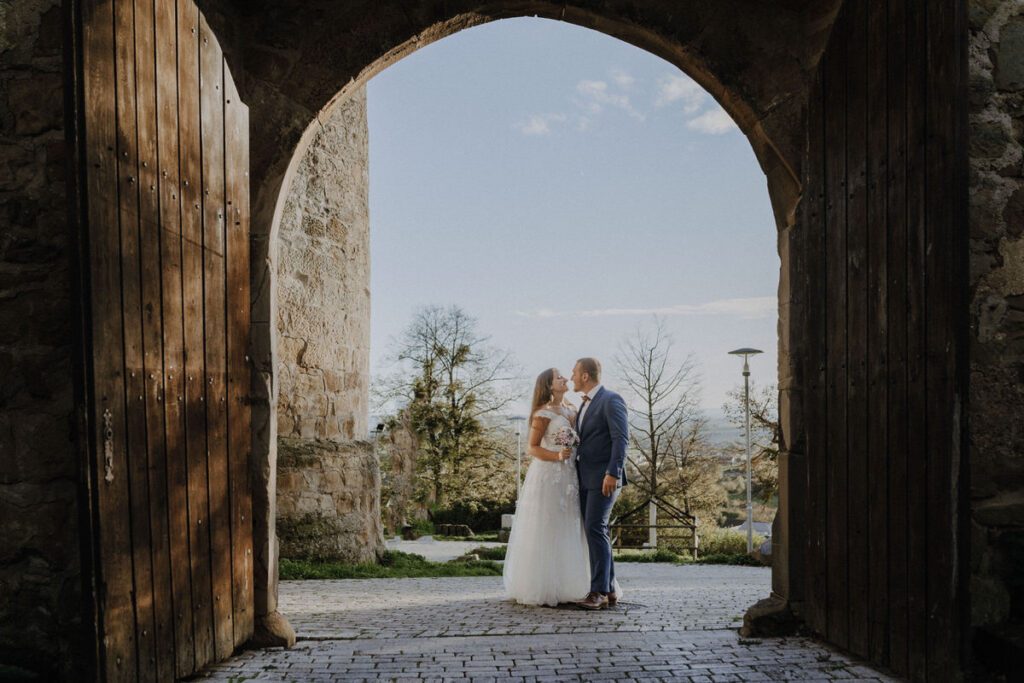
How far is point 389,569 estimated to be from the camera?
298 inches

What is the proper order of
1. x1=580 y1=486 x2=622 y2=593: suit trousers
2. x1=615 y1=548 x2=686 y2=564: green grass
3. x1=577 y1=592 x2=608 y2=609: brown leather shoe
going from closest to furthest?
1. x1=577 y1=592 x2=608 y2=609: brown leather shoe
2. x1=580 y1=486 x2=622 y2=593: suit trousers
3. x1=615 y1=548 x2=686 y2=564: green grass

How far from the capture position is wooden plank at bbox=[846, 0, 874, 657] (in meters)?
3.26

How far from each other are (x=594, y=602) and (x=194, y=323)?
302cm

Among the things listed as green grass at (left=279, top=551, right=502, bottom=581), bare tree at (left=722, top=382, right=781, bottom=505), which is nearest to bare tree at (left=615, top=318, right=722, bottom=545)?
bare tree at (left=722, top=382, right=781, bottom=505)

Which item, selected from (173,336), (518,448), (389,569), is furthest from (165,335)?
(518,448)

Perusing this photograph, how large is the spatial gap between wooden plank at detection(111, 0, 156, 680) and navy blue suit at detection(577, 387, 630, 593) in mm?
2888

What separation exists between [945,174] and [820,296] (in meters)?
1.08

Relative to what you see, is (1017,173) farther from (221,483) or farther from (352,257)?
(352,257)

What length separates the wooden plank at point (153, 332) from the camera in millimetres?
2773

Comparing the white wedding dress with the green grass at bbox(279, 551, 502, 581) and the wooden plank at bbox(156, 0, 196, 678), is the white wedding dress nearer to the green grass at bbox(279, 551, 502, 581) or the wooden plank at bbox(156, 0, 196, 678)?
the green grass at bbox(279, 551, 502, 581)

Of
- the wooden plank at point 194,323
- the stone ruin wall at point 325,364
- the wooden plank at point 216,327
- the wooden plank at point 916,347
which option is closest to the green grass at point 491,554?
the stone ruin wall at point 325,364

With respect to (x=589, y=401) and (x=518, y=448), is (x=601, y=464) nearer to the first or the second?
(x=589, y=401)

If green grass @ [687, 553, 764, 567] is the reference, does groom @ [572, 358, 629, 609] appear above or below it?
above

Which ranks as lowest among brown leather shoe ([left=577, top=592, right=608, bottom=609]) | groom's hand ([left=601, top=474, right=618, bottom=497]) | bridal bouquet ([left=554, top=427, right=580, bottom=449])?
brown leather shoe ([left=577, top=592, right=608, bottom=609])
